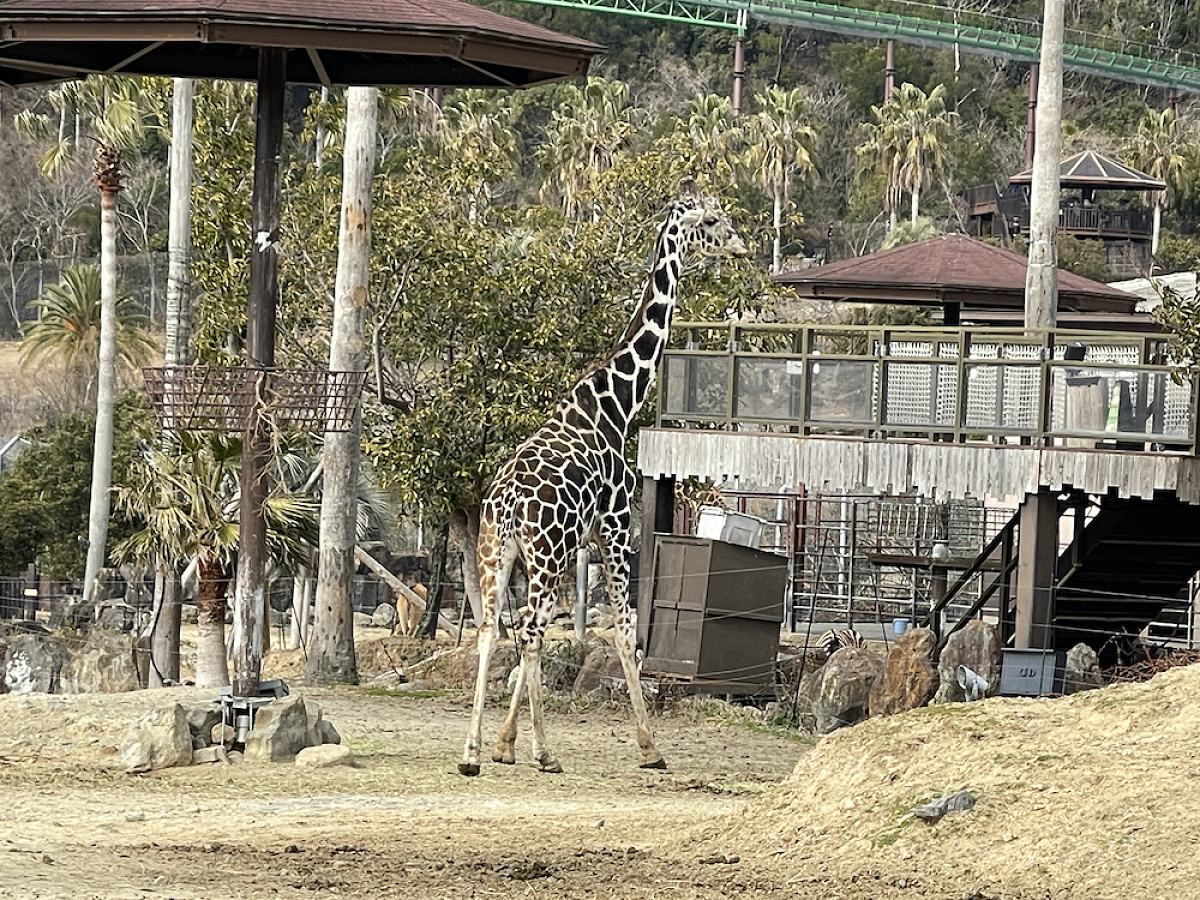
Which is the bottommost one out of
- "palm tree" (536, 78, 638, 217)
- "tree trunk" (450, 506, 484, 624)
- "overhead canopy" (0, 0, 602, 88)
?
"tree trunk" (450, 506, 484, 624)

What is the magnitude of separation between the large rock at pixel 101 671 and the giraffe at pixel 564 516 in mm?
7440

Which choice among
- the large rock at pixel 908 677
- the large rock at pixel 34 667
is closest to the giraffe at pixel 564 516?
the large rock at pixel 908 677

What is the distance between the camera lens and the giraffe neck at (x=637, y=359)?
15289 millimetres

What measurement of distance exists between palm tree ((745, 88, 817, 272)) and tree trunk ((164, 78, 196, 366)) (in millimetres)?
38898

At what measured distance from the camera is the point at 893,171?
64.6m

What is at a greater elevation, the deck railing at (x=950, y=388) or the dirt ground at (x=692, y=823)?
the deck railing at (x=950, y=388)

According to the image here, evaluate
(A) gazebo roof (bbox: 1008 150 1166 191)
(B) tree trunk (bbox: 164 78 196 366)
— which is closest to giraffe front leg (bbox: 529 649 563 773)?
(B) tree trunk (bbox: 164 78 196 366)

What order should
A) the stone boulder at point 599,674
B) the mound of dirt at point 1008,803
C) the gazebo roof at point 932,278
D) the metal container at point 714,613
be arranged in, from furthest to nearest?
the gazebo roof at point 932,278 → the stone boulder at point 599,674 → the metal container at point 714,613 → the mound of dirt at point 1008,803

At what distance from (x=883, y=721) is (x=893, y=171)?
55.6 meters

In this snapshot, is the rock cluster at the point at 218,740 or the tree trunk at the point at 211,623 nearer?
the rock cluster at the point at 218,740

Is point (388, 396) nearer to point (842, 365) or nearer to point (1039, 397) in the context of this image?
point (842, 365)

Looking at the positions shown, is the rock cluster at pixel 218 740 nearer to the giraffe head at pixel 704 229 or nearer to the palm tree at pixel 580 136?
the giraffe head at pixel 704 229

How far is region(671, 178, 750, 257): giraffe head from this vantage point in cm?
1628

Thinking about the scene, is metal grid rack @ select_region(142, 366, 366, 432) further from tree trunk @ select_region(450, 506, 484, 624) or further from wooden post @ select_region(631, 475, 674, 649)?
tree trunk @ select_region(450, 506, 484, 624)
